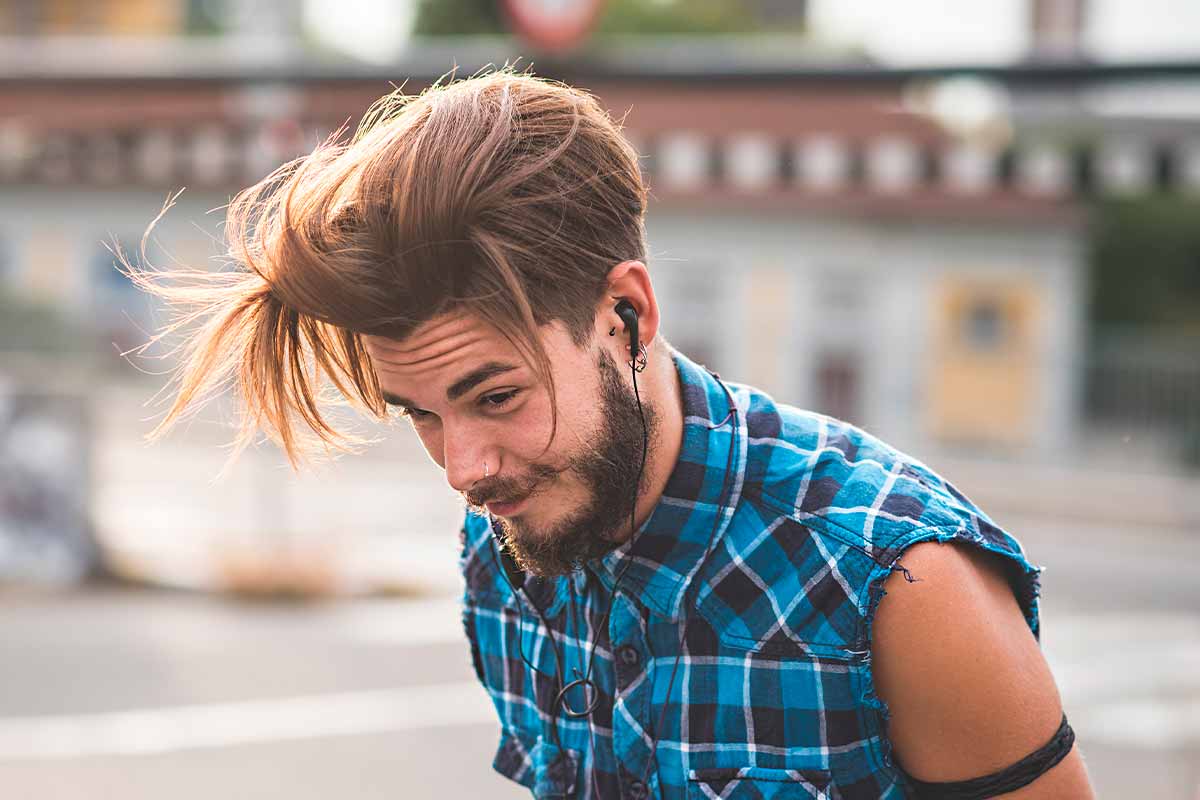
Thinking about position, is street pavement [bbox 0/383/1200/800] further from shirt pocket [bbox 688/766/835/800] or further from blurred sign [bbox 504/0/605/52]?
blurred sign [bbox 504/0/605/52]

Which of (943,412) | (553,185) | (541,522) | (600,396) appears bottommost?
(943,412)

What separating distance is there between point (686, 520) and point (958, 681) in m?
0.36

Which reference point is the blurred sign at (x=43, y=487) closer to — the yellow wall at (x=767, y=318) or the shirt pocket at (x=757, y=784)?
the shirt pocket at (x=757, y=784)

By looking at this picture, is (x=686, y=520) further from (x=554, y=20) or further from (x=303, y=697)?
(x=554, y=20)

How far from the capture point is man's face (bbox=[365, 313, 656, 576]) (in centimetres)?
157

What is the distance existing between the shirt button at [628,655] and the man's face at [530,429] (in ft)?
0.41

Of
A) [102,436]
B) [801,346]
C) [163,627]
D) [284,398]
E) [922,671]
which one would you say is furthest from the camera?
[801,346]

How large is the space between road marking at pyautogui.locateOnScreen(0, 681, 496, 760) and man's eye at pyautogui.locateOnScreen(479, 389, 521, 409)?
4.30 m

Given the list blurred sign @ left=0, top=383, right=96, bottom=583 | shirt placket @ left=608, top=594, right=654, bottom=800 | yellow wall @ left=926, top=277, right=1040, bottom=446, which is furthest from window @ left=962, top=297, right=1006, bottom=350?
shirt placket @ left=608, top=594, right=654, bottom=800

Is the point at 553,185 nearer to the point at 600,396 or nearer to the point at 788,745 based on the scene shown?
the point at 600,396

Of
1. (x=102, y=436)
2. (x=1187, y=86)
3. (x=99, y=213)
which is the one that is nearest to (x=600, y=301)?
(x=1187, y=86)

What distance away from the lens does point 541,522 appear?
5.32ft

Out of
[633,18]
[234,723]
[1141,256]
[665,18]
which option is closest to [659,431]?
[234,723]

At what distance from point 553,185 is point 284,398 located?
0.52m
